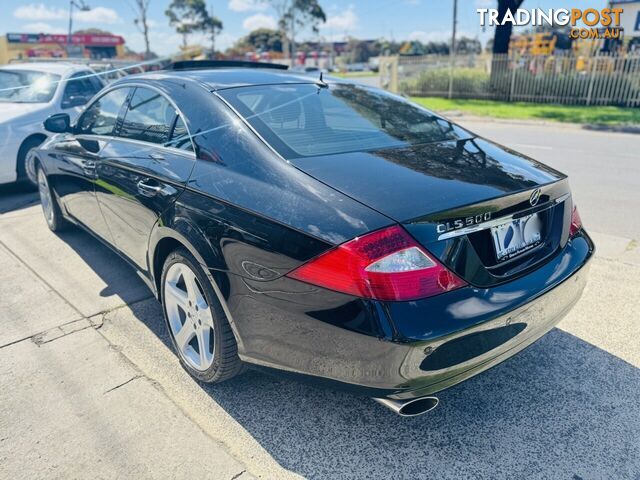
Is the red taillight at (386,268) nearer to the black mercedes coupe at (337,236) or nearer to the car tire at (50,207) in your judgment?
the black mercedes coupe at (337,236)

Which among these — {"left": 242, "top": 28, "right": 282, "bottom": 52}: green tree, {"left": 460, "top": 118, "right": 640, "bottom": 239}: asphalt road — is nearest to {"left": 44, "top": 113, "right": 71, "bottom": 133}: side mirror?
{"left": 460, "top": 118, "right": 640, "bottom": 239}: asphalt road

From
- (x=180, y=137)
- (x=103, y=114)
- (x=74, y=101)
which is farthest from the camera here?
(x=74, y=101)

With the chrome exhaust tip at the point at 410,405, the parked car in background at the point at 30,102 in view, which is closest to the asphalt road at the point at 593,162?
the chrome exhaust tip at the point at 410,405

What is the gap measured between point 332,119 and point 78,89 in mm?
6315

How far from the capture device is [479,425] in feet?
7.73

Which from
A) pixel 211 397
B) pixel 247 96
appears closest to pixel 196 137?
pixel 247 96

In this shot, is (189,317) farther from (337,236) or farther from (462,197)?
(462,197)

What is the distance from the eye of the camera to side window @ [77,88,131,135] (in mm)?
3564

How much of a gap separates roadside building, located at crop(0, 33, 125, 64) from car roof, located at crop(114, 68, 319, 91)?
50.2 m

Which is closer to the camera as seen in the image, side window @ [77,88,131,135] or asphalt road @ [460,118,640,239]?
side window @ [77,88,131,135]

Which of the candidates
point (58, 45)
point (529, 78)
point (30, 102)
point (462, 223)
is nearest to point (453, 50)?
point (529, 78)

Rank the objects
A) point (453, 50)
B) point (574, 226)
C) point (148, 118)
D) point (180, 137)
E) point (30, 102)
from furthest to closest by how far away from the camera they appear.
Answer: point (453, 50) → point (30, 102) → point (148, 118) → point (180, 137) → point (574, 226)

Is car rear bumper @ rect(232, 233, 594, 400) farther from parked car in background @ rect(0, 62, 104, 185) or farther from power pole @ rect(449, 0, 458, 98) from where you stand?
power pole @ rect(449, 0, 458, 98)

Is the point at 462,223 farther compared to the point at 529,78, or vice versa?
the point at 529,78
